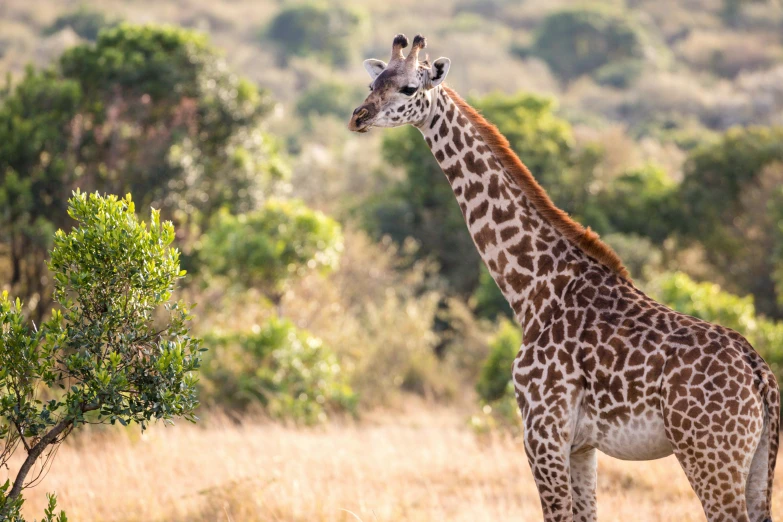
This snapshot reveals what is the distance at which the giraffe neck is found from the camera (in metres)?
5.39

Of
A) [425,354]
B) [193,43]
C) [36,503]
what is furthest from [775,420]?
[193,43]

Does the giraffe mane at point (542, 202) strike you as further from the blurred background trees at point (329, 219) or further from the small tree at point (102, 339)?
the blurred background trees at point (329, 219)

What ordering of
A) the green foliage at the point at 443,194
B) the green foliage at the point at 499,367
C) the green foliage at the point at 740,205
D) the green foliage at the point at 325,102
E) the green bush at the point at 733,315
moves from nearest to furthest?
the green bush at the point at 733,315
the green foliage at the point at 499,367
the green foliage at the point at 740,205
the green foliage at the point at 443,194
the green foliage at the point at 325,102

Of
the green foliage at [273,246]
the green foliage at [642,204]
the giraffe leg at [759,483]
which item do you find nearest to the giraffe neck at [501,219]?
the giraffe leg at [759,483]

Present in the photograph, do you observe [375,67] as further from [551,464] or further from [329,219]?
[329,219]

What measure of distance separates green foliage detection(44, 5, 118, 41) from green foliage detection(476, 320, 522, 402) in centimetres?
3721

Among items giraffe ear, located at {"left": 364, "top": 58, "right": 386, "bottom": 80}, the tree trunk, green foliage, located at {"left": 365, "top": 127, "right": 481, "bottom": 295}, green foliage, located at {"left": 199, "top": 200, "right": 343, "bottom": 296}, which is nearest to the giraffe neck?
giraffe ear, located at {"left": 364, "top": 58, "right": 386, "bottom": 80}

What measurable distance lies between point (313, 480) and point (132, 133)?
10.7 metres

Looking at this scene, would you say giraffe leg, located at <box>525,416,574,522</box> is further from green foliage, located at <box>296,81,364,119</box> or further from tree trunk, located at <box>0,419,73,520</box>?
green foliage, located at <box>296,81,364,119</box>

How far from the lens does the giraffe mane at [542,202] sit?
531 cm

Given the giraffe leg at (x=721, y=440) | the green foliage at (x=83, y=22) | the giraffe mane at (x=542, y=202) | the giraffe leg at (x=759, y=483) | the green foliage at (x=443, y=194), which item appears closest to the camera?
the giraffe leg at (x=721, y=440)

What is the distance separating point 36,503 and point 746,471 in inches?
235

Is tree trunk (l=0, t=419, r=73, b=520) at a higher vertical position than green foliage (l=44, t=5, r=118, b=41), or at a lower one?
lower

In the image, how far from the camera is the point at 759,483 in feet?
15.4
